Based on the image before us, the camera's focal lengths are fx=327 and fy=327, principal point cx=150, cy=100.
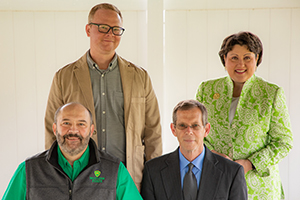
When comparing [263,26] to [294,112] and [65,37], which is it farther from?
[65,37]

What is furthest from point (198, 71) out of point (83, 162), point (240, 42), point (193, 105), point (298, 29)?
point (83, 162)

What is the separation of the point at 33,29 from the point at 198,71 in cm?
194

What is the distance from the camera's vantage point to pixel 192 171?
1.90m

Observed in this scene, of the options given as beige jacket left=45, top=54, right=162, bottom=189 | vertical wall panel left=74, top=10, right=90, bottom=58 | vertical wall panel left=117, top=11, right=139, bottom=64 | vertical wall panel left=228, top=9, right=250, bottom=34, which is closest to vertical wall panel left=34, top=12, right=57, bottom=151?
vertical wall panel left=74, top=10, right=90, bottom=58

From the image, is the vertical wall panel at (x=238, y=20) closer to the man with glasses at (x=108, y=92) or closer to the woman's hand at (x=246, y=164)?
the man with glasses at (x=108, y=92)

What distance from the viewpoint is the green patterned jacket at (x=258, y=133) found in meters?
2.02

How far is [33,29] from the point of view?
373cm

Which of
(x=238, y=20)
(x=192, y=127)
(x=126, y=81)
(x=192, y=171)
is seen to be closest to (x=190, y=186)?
(x=192, y=171)

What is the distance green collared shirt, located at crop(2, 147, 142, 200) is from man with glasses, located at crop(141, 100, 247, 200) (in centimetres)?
13

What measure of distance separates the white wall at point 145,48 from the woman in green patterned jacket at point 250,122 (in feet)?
4.63

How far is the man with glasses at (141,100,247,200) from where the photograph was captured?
6.05 ft

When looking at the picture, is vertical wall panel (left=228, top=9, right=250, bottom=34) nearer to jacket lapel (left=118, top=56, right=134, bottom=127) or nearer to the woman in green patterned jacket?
the woman in green patterned jacket

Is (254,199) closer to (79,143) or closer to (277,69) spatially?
(79,143)

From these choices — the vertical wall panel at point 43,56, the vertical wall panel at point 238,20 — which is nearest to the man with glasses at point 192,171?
the vertical wall panel at point 238,20
